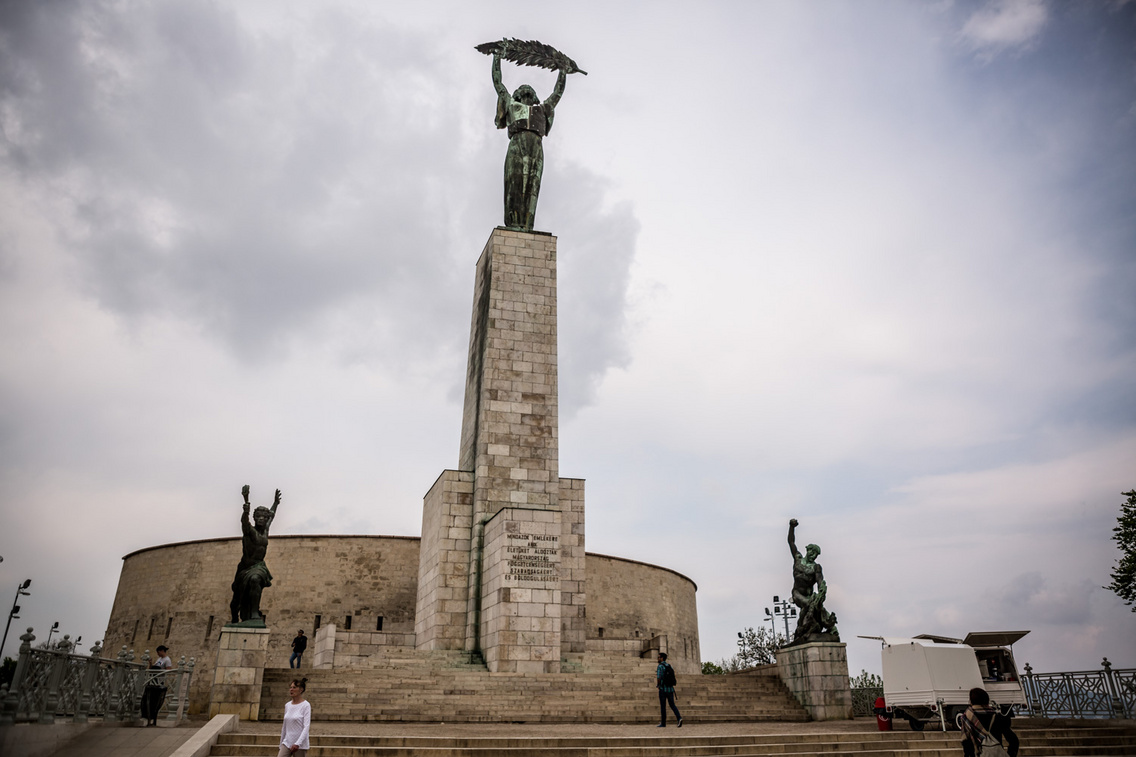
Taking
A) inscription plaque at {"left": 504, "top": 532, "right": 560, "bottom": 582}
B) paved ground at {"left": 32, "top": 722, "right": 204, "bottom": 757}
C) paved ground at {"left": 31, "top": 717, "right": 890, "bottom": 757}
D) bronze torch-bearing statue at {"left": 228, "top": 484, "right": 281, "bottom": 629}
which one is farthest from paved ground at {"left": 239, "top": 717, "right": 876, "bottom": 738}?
inscription plaque at {"left": 504, "top": 532, "right": 560, "bottom": 582}

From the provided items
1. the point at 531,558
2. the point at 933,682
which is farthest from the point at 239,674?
the point at 933,682

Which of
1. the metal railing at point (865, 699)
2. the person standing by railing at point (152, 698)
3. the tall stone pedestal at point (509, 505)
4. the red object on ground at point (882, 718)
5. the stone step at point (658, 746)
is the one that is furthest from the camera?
the metal railing at point (865, 699)

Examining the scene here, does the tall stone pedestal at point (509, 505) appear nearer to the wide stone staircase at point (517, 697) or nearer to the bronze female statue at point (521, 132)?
the bronze female statue at point (521, 132)

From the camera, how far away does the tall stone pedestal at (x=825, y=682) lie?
44.8 ft

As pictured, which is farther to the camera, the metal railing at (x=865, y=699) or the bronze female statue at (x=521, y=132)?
the bronze female statue at (x=521, y=132)

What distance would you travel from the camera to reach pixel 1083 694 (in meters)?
12.8

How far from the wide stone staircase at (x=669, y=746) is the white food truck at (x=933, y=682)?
1778 mm

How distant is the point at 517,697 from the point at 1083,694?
374 inches

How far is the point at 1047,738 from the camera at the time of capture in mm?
10492

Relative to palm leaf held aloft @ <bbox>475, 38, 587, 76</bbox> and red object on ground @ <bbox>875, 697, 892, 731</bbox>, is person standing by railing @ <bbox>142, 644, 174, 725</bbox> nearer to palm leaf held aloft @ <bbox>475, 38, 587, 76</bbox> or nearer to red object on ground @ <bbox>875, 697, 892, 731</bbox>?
red object on ground @ <bbox>875, 697, 892, 731</bbox>

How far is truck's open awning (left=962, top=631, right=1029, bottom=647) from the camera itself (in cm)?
1336

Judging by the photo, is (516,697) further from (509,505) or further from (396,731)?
(509,505)

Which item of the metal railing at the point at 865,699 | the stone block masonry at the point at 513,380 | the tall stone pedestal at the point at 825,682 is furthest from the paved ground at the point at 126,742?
the metal railing at the point at 865,699

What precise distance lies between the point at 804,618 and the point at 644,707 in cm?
361
